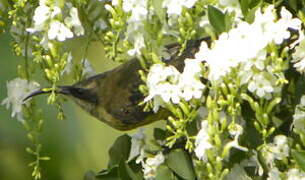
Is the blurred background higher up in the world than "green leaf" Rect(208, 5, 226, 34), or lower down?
lower down

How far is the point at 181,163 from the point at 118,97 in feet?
0.43

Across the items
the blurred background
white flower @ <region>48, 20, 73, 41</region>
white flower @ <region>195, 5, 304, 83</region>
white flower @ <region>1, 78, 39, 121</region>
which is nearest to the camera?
white flower @ <region>195, 5, 304, 83</region>

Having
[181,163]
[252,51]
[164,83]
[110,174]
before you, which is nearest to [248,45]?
[252,51]

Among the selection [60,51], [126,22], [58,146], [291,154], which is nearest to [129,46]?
[126,22]

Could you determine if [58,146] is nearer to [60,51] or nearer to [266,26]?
[60,51]

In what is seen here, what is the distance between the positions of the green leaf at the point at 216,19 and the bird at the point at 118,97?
100 mm

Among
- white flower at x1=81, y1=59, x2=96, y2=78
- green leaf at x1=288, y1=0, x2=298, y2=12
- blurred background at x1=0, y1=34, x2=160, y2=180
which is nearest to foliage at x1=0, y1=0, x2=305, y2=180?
green leaf at x1=288, y1=0, x2=298, y2=12

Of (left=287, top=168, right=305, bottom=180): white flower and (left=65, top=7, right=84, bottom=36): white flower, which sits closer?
(left=287, top=168, right=305, bottom=180): white flower

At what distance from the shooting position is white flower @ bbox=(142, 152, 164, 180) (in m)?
0.96

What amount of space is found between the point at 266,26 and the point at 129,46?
20cm

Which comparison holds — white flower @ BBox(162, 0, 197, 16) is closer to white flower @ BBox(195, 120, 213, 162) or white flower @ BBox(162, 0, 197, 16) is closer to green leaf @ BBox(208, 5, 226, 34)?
green leaf @ BBox(208, 5, 226, 34)

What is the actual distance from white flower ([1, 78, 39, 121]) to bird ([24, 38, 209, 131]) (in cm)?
4

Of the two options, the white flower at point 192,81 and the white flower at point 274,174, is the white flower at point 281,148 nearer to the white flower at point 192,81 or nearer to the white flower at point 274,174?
the white flower at point 274,174

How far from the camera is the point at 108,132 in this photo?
61.9 inches
